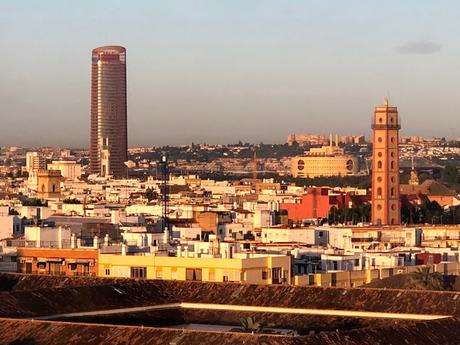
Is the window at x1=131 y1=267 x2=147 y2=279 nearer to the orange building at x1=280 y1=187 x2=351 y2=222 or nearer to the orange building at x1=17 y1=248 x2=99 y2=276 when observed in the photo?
the orange building at x1=17 y1=248 x2=99 y2=276

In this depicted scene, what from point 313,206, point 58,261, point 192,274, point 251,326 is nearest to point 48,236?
point 58,261

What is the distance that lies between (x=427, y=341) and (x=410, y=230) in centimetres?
5345

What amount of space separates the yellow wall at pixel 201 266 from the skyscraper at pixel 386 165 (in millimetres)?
53438

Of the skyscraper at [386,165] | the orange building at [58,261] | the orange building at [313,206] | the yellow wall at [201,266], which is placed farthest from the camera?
the orange building at [313,206]

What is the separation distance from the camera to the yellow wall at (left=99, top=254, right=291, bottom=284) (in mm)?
54875

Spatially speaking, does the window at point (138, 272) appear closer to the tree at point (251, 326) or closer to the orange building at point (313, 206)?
the tree at point (251, 326)

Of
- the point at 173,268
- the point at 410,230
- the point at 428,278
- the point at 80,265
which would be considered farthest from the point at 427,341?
the point at 410,230

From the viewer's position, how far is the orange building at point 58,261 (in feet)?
198

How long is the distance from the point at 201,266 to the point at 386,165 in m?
57.1

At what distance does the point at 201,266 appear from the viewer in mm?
55625

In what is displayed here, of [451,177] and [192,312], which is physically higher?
[192,312]

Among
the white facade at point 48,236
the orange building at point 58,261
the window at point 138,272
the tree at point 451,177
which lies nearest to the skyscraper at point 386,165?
the white facade at point 48,236

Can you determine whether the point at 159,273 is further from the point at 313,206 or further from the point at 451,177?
the point at 451,177

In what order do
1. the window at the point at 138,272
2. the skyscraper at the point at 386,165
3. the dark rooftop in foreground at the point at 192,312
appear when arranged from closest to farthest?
the dark rooftop in foreground at the point at 192,312, the window at the point at 138,272, the skyscraper at the point at 386,165
